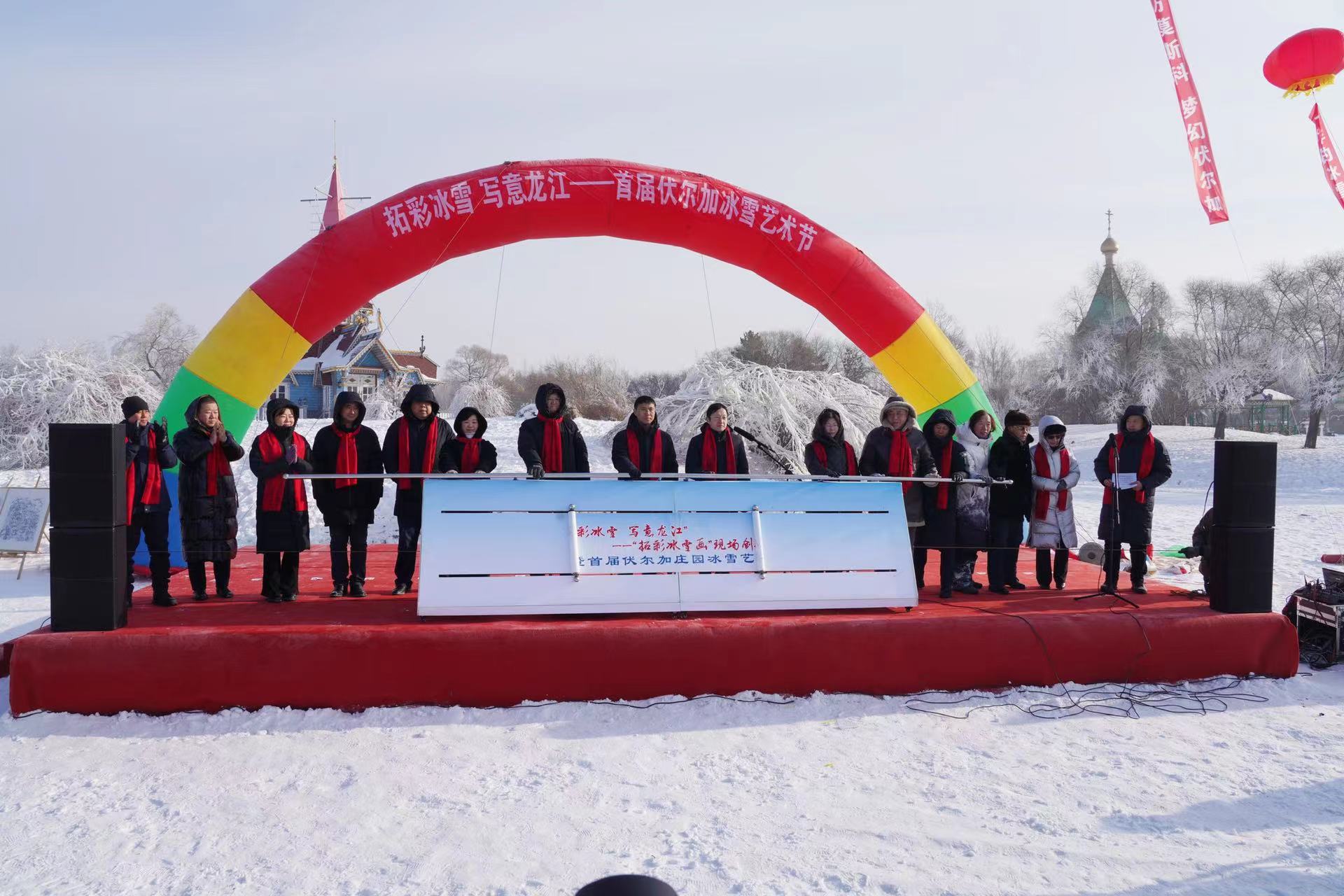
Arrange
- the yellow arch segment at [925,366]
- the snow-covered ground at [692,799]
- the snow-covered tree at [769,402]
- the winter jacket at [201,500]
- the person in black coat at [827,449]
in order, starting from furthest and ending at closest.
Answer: the snow-covered tree at [769,402] → the yellow arch segment at [925,366] → the person in black coat at [827,449] → the winter jacket at [201,500] → the snow-covered ground at [692,799]

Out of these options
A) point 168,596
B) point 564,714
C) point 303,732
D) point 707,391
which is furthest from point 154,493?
point 707,391

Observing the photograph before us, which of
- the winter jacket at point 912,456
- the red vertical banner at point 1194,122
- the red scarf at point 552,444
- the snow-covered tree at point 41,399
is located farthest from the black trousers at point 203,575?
the snow-covered tree at point 41,399

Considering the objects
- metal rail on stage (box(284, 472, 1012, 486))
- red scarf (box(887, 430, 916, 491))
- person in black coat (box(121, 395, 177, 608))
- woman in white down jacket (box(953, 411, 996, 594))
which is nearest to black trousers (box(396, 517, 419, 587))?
metal rail on stage (box(284, 472, 1012, 486))

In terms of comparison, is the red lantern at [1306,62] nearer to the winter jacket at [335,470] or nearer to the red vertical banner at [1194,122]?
the red vertical banner at [1194,122]

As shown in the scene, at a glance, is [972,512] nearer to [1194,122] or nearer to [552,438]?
[552,438]

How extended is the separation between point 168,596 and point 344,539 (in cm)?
Result: 102

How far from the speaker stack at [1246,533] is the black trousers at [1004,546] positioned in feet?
3.91

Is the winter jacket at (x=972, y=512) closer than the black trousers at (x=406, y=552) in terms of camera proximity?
No

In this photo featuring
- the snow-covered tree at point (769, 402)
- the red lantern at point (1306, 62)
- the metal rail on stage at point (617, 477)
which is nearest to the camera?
the metal rail on stage at point (617, 477)

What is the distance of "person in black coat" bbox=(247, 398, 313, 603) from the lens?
5.12m

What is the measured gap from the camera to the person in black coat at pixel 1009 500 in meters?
5.89

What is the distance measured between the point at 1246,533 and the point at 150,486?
6334 mm

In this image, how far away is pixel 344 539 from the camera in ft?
17.7

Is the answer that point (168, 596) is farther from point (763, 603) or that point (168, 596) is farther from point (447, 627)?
point (763, 603)
